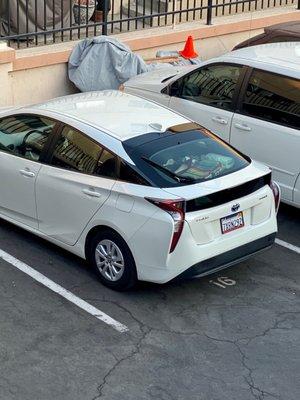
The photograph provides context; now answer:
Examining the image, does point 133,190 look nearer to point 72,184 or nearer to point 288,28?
point 72,184

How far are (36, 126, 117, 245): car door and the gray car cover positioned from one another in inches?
162

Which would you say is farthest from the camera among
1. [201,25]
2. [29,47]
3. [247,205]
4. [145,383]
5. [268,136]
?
[201,25]

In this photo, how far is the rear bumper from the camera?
22.4 ft

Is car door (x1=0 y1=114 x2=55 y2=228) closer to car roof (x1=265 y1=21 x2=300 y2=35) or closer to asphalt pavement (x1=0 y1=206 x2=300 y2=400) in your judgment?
asphalt pavement (x1=0 y1=206 x2=300 y2=400)

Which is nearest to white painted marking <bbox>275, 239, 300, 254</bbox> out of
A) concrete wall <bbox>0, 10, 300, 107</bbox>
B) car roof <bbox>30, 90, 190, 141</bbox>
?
car roof <bbox>30, 90, 190, 141</bbox>

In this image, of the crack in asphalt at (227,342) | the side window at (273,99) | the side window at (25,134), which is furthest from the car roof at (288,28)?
the crack in asphalt at (227,342)

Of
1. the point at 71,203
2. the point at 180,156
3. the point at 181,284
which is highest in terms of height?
the point at 180,156

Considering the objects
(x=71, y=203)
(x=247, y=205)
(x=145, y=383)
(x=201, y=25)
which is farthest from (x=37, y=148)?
(x=201, y=25)

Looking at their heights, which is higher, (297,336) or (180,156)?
(180,156)

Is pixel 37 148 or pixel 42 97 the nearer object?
pixel 37 148

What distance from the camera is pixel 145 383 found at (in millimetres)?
A: 5902

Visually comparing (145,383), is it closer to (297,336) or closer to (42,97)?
(297,336)

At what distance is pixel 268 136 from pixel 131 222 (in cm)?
256

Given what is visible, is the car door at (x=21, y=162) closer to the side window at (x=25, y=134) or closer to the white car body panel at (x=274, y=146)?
the side window at (x=25, y=134)
